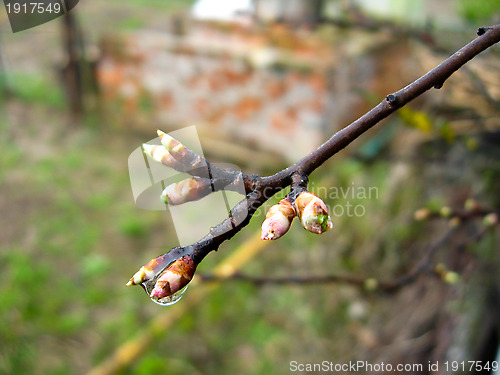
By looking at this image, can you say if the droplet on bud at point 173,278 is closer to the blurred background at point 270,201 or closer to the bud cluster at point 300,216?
the bud cluster at point 300,216

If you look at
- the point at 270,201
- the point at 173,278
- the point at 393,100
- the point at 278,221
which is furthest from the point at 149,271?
the point at 270,201

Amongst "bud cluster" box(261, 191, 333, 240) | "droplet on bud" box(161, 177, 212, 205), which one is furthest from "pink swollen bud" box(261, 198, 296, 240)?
"droplet on bud" box(161, 177, 212, 205)

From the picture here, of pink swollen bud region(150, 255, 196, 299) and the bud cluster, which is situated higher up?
the bud cluster

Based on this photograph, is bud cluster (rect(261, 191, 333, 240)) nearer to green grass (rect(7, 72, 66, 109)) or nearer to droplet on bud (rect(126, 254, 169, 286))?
droplet on bud (rect(126, 254, 169, 286))

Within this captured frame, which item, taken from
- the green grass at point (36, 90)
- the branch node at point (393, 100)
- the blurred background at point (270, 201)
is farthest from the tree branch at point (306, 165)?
the green grass at point (36, 90)

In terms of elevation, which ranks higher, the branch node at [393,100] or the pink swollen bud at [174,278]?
the branch node at [393,100]

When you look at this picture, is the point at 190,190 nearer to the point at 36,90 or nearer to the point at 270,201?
the point at 270,201
